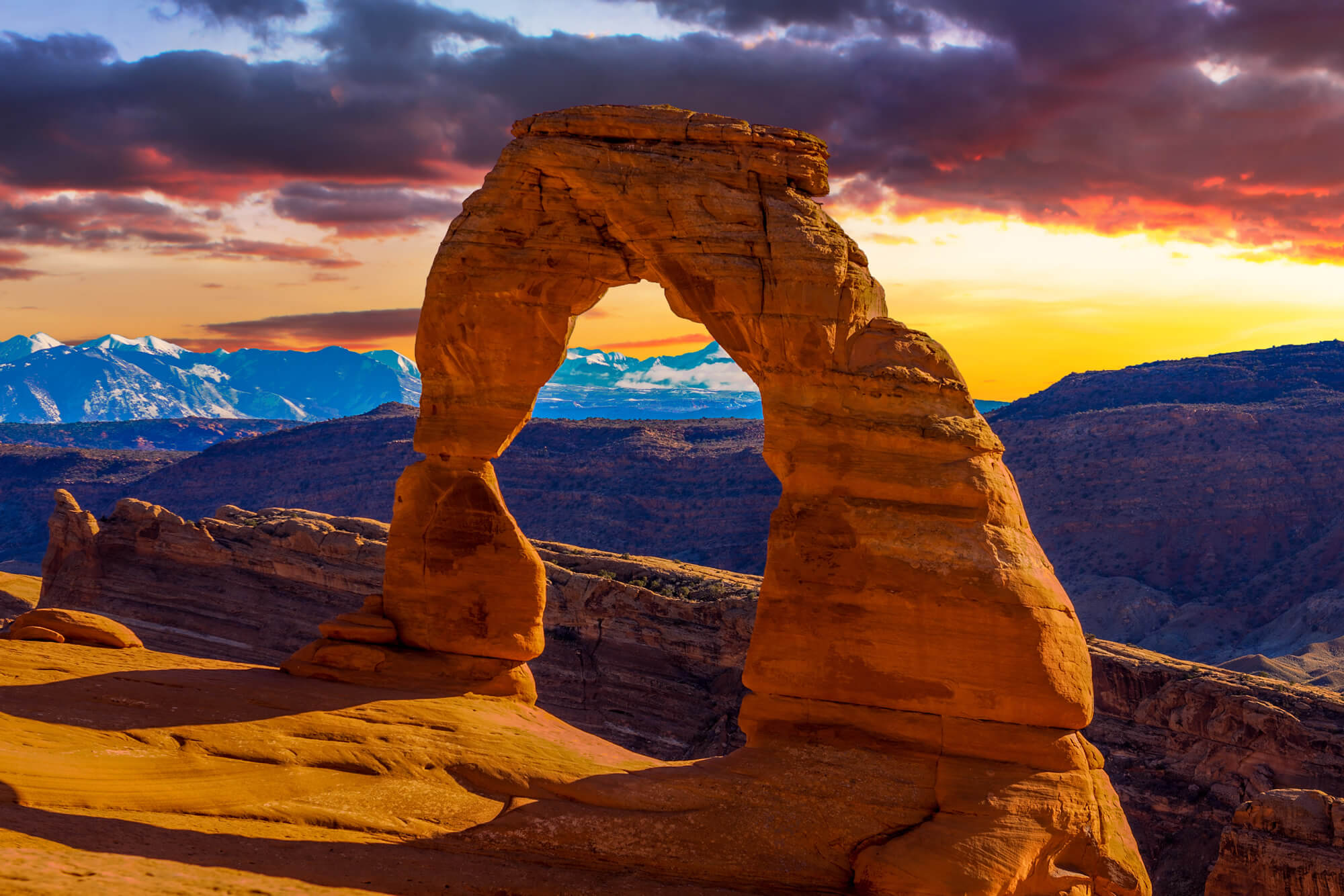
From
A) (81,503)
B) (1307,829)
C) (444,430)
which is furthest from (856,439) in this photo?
(81,503)

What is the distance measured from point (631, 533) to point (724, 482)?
942 cm

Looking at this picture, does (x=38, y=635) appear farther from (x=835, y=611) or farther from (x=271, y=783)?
(x=835, y=611)

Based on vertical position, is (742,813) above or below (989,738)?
below

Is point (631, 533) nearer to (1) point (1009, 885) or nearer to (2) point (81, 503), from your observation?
(2) point (81, 503)

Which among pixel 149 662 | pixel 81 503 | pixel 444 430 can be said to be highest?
pixel 444 430

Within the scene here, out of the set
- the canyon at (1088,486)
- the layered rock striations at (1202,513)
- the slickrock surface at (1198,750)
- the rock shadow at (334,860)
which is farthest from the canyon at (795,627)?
the layered rock striations at (1202,513)

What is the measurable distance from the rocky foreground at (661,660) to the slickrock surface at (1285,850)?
0.04 meters

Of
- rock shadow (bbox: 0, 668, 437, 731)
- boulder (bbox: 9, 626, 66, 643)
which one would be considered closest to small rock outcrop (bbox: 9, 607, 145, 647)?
boulder (bbox: 9, 626, 66, 643)

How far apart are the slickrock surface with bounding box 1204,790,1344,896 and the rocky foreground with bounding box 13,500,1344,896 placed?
0.14ft

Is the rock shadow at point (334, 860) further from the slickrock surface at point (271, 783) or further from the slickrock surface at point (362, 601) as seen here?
the slickrock surface at point (362, 601)

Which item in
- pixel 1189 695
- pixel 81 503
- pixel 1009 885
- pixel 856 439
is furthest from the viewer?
pixel 81 503

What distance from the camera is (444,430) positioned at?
2242 centimetres

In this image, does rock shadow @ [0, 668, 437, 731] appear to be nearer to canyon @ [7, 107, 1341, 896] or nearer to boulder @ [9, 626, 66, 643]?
canyon @ [7, 107, 1341, 896]

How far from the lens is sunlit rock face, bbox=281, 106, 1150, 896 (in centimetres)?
1588
